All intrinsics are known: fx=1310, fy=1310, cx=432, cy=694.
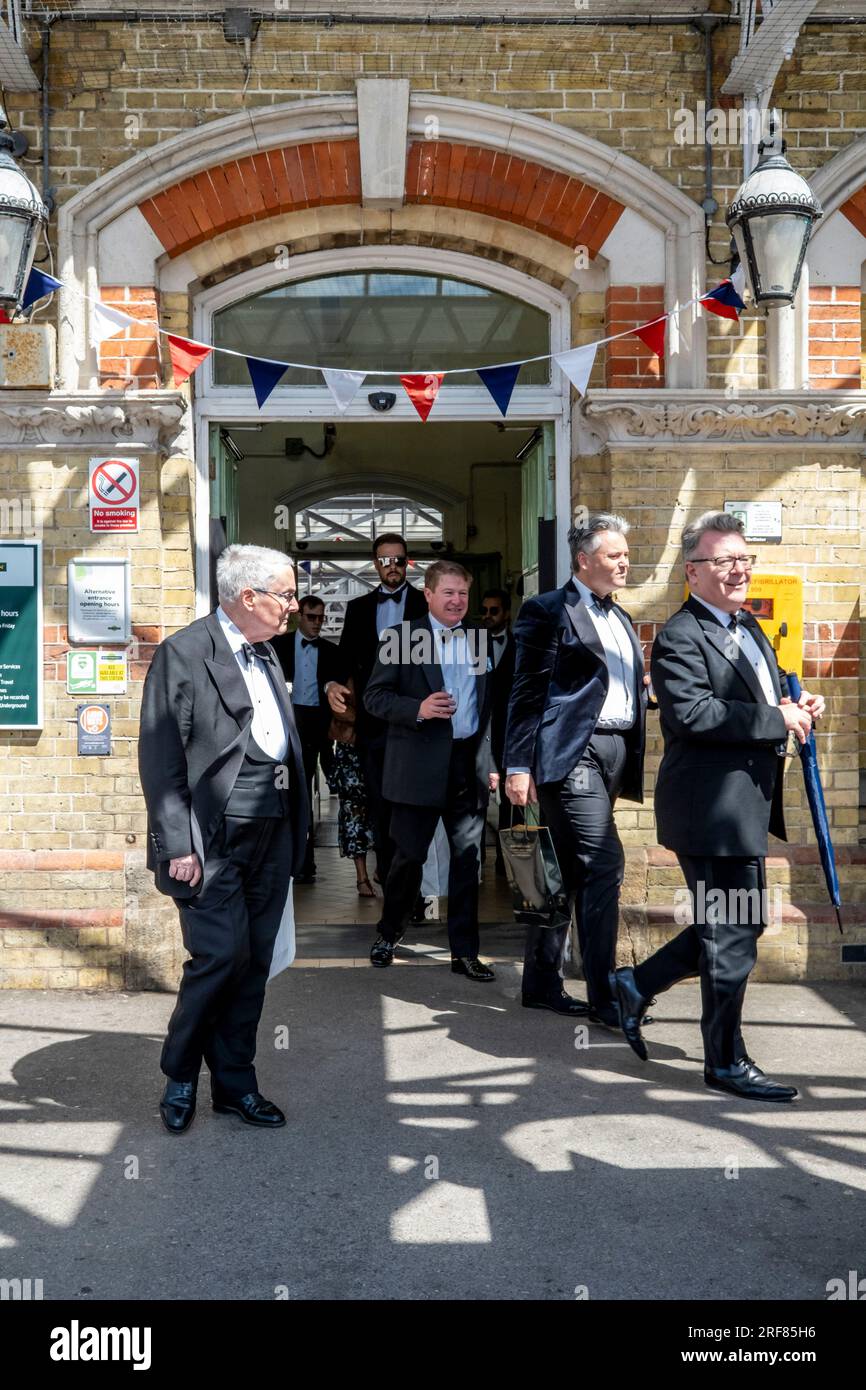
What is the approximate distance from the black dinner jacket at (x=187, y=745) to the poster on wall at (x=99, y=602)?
2.15m

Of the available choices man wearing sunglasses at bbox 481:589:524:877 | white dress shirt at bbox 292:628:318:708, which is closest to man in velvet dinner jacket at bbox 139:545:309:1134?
man wearing sunglasses at bbox 481:589:524:877

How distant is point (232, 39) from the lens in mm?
6340

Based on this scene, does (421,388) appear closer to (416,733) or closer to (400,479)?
(416,733)

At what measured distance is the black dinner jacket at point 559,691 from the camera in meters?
5.29

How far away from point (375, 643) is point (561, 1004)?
8.68ft

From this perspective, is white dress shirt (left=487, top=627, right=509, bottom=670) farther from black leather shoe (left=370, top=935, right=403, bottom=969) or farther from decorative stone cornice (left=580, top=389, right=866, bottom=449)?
black leather shoe (left=370, top=935, right=403, bottom=969)

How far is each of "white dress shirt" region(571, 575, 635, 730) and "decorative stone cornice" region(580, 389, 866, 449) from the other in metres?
1.24

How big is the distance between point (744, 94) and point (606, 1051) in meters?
4.60

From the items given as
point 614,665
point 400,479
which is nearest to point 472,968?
point 614,665

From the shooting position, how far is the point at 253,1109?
4.36m

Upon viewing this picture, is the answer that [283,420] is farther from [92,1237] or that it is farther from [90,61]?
[92,1237]

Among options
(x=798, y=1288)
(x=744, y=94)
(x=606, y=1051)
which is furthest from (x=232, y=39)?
(x=798, y=1288)

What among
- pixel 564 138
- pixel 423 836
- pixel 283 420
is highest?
pixel 564 138

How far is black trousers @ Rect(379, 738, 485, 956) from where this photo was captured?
6172 mm
